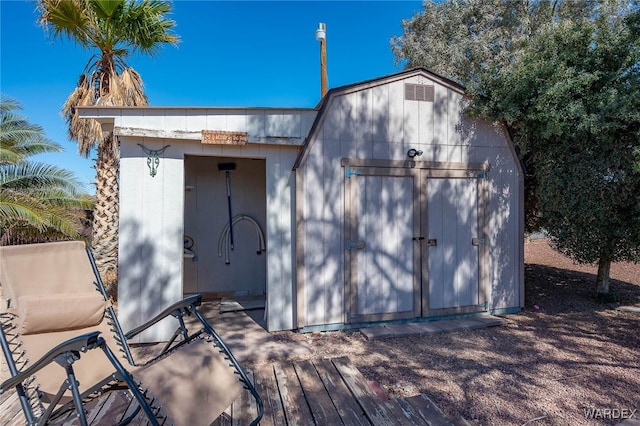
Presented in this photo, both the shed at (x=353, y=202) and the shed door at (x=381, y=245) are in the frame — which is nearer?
the shed at (x=353, y=202)

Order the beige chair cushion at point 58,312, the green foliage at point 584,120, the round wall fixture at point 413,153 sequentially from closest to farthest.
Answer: the beige chair cushion at point 58,312
the green foliage at point 584,120
the round wall fixture at point 413,153

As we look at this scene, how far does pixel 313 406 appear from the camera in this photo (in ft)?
7.22

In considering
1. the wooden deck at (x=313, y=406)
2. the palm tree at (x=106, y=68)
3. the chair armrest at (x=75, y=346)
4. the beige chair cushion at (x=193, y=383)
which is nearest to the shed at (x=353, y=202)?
the wooden deck at (x=313, y=406)

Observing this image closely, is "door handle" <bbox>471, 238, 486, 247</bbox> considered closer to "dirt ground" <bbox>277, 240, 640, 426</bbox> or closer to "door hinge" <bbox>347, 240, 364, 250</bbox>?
"dirt ground" <bbox>277, 240, 640, 426</bbox>

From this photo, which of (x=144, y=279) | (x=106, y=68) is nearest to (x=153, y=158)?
(x=144, y=279)

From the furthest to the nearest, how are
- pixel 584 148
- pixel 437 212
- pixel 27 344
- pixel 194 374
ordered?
1. pixel 437 212
2. pixel 584 148
3. pixel 27 344
4. pixel 194 374

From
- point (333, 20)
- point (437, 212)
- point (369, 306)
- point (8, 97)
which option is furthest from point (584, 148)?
point (8, 97)

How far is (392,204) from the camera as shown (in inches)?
164

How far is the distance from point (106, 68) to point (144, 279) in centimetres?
480

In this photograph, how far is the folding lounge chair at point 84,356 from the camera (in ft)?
5.14

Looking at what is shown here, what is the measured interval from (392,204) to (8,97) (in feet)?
27.1

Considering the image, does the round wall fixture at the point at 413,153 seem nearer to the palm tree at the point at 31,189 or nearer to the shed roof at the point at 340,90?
the shed roof at the point at 340,90

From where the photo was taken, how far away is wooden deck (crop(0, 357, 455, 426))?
6.79 ft

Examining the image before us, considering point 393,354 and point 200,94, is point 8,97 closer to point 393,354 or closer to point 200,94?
point 200,94
